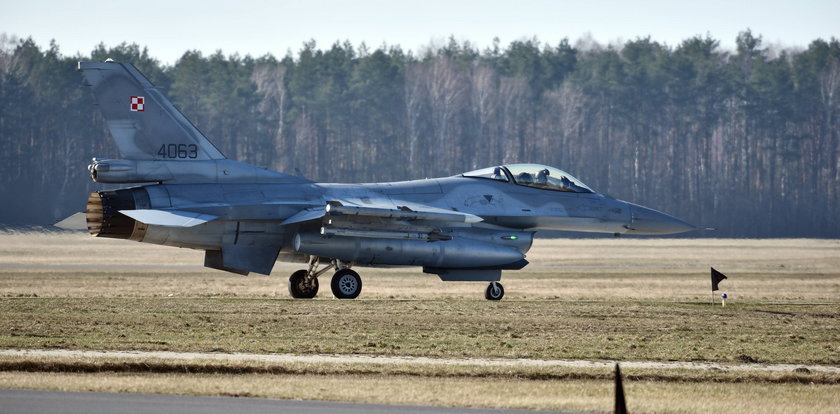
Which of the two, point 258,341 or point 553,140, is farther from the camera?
point 553,140

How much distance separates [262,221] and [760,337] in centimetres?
993

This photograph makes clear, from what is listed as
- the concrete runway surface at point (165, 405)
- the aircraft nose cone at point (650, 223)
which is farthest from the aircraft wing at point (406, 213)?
the concrete runway surface at point (165, 405)

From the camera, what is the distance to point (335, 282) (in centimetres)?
2427

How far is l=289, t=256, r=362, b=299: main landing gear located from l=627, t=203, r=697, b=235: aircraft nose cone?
6.71 m

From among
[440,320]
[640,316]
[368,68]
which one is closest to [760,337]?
[640,316]

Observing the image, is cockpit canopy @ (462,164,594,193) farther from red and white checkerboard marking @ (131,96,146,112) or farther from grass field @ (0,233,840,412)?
red and white checkerboard marking @ (131,96,146,112)

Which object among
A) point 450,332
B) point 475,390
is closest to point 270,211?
point 450,332

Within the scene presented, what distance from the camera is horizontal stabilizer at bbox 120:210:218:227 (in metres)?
21.5

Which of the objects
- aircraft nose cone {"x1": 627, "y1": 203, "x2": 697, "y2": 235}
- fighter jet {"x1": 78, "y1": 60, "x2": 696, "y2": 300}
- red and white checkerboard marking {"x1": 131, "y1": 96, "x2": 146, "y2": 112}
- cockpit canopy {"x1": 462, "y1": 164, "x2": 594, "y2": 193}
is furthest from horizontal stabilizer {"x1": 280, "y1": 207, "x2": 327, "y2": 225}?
aircraft nose cone {"x1": 627, "y1": 203, "x2": 697, "y2": 235}

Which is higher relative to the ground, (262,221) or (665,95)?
(665,95)

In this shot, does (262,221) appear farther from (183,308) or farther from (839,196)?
(839,196)

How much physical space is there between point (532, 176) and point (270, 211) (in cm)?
635

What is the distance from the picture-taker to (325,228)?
22906mm

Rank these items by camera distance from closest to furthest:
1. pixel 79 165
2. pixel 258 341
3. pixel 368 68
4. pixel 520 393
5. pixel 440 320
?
pixel 520 393 → pixel 258 341 → pixel 440 320 → pixel 79 165 → pixel 368 68
